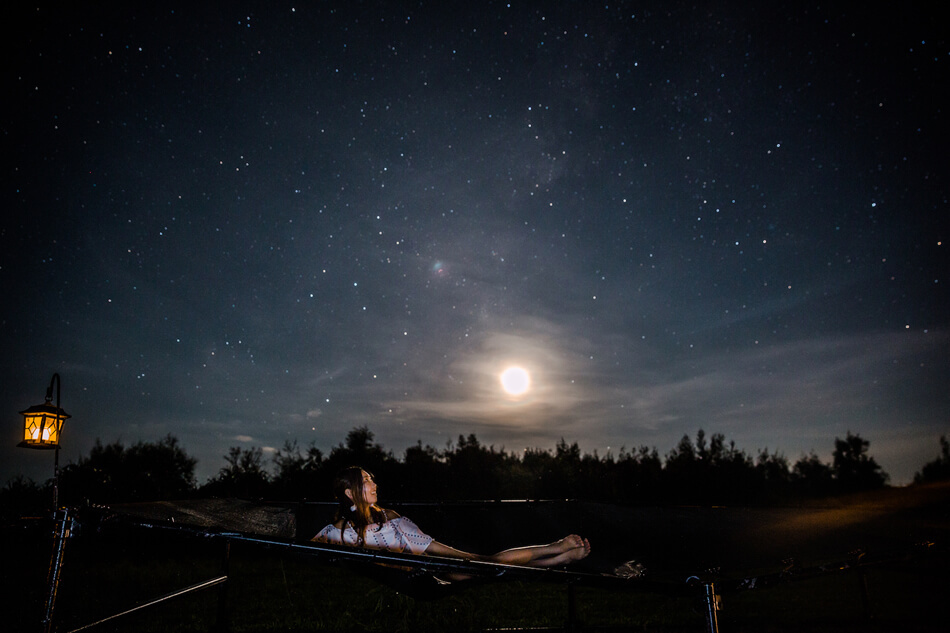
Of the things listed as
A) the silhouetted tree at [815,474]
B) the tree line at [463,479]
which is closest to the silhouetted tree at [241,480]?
the tree line at [463,479]

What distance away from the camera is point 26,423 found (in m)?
4.44

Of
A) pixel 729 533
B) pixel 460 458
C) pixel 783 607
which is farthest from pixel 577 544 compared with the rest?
pixel 460 458

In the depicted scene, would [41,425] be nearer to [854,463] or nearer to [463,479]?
[463,479]

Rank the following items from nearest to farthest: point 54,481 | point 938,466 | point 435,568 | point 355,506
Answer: point 435,568 → point 54,481 → point 355,506 → point 938,466

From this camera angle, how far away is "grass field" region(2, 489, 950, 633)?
375 centimetres

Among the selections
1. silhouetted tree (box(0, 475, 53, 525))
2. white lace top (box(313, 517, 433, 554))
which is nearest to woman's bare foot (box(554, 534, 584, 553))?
white lace top (box(313, 517, 433, 554))

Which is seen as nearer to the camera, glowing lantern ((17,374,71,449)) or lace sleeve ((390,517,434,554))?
lace sleeve ((390,517,434,554))

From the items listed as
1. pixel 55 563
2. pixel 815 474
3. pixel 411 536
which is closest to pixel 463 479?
pixel 411 536

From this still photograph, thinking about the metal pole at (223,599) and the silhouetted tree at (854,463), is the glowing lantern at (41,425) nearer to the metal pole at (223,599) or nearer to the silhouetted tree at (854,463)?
the metal pole at (223,599)

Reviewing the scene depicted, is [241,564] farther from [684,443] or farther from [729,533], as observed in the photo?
[684,443]

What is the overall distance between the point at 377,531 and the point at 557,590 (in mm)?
4134

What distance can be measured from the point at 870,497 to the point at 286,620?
6.46m

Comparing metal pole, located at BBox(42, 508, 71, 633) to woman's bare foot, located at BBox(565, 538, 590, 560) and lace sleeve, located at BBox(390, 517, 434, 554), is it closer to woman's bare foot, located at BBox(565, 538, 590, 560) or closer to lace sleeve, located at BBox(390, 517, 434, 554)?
lace sleeve, located at BBox(390, 517, 434, 554)

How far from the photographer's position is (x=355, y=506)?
12.6 ft
